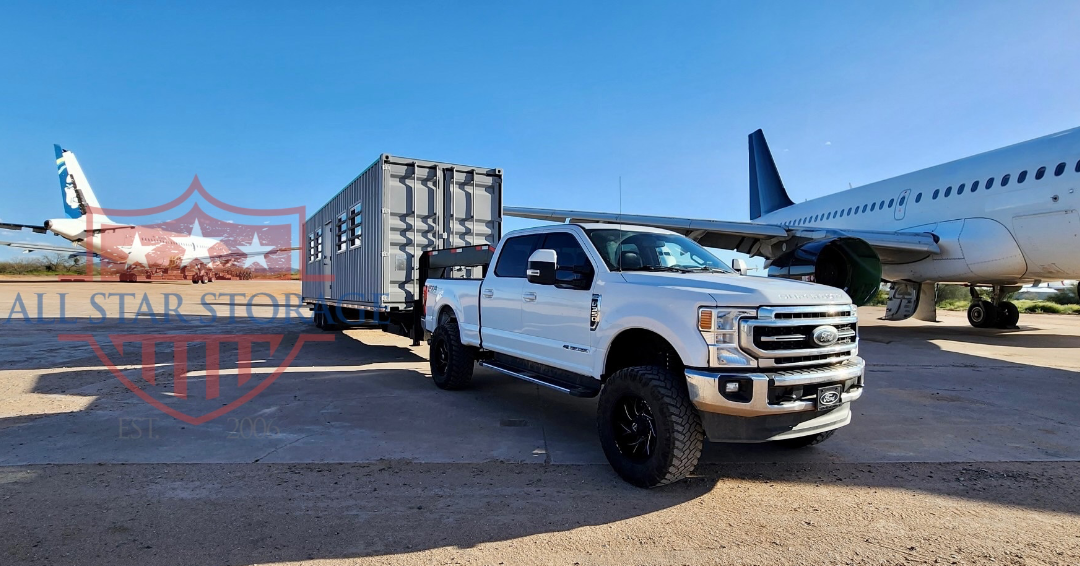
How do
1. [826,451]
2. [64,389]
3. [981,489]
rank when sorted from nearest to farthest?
[981,489]
[826,451]
[64,389]

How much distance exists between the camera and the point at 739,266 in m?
5.48

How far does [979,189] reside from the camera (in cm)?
1266

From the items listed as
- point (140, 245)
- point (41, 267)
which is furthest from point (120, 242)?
point (41, 267)

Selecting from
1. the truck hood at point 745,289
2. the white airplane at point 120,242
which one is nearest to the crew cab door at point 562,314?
the truck hood at point 745,289

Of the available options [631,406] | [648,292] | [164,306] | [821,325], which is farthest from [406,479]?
[164,306]

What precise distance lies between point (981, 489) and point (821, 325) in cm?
164

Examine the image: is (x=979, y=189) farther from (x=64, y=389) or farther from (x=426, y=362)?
(x=64, y=389)

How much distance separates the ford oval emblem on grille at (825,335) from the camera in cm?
398

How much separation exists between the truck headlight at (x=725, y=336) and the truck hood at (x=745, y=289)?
0.20 feet

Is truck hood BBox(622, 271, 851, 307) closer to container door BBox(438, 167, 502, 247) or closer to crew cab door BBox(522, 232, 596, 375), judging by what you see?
crew cab door BBox(522, 232, 596, 375)

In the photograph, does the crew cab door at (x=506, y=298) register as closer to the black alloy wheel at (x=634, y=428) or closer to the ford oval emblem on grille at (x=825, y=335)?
the black alloy wheel at (x=634, y=428)

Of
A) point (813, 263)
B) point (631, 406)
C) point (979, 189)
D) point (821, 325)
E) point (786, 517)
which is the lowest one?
point (786, 517)

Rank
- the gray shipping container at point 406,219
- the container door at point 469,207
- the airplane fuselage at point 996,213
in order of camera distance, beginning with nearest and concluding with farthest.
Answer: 1. the gray shipping container at point 406,219
2. the container door at point 469,207
3. the airplane fuselage at point 996,213

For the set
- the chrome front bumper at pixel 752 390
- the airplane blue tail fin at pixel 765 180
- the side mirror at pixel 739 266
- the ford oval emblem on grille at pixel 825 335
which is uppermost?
the airplane blue tail fin at pixel 765 180
